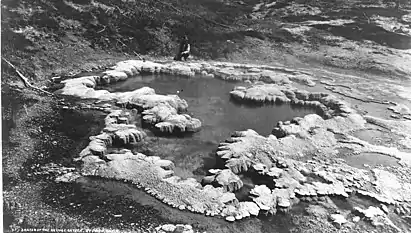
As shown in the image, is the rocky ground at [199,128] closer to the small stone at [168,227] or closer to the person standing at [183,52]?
the small stone at [168,227]

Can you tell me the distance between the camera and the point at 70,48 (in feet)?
60.9

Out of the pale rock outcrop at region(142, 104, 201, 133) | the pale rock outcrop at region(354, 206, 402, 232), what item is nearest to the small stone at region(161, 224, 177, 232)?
the pale rock outcrop at region(354, 206, 402, 232)

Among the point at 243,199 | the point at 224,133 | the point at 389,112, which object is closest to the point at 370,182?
the point at 243,199

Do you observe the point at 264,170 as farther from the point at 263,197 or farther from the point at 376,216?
the point at 376,216

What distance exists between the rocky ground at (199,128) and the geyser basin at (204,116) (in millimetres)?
435

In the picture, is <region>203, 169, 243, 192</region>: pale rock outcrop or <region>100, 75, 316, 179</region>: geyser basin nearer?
<region>203, 169, 243, 192</region>: pale rock outcrop

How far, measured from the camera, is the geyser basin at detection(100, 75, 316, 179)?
34.9 ft

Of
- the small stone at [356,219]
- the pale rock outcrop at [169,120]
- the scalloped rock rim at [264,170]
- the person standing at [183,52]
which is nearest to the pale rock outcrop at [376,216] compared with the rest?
the small stone at [356,219]

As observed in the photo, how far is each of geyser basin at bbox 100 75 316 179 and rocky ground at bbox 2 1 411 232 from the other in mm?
435

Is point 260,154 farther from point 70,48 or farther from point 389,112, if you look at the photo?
point 70,48

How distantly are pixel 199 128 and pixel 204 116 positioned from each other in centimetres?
123

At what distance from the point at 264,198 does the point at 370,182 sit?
3292 mm

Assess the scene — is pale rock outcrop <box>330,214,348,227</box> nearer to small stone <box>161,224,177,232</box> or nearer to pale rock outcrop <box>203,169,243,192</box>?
pale rock outcrop <box>203,169,243,192</box>

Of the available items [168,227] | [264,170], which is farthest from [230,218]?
[264,170]
